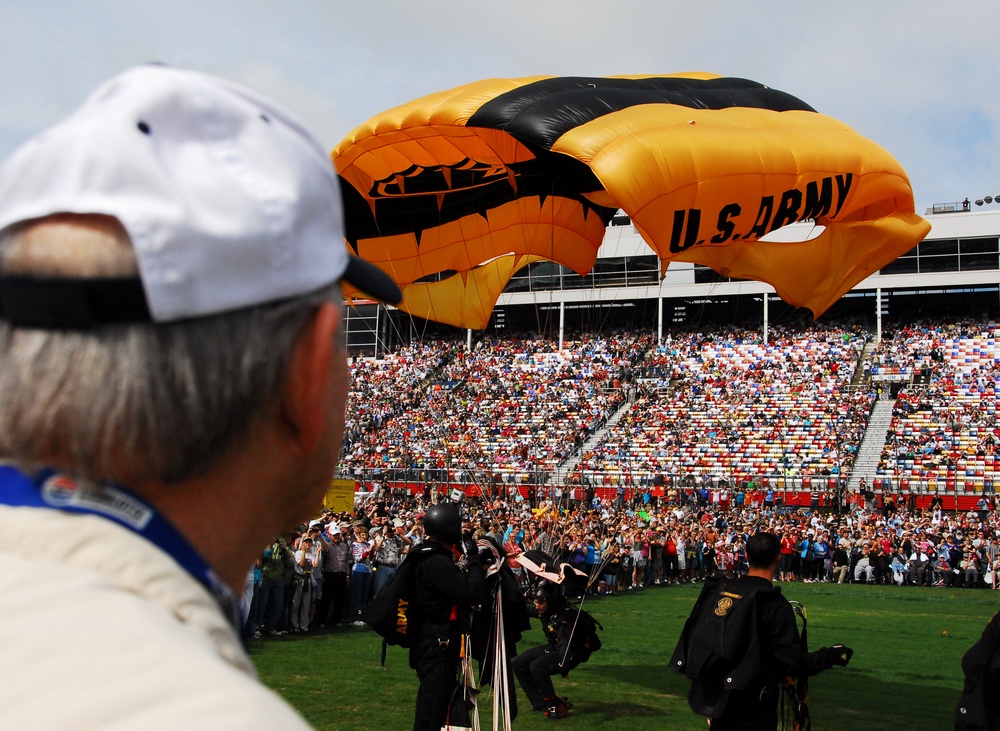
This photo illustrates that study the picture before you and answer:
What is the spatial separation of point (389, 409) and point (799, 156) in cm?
3367

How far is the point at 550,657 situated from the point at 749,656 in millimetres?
3629

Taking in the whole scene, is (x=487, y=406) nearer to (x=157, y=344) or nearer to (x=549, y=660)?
(x=549, y=660)

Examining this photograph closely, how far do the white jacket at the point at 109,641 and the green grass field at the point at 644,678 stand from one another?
298 inches

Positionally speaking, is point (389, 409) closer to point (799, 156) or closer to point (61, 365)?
point (799, 156)

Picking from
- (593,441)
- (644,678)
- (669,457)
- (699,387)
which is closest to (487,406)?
(593,441)

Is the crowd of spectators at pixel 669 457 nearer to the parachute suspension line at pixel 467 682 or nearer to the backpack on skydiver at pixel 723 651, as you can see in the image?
the parachute suspension line at pixel 467 682

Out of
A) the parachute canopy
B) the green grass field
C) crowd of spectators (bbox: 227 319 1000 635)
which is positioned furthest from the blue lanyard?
crowd of spectators (bbox: 227 319 1000 635)

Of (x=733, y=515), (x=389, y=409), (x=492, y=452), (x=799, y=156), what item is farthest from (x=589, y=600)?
(x=389, y=409)

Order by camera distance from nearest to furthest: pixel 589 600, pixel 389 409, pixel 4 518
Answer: pixel 4 518
pixel 589 600
pixel 389 409

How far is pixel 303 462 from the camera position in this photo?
3.28 feet

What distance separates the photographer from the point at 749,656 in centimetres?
545

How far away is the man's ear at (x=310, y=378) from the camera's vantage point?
0.95 m

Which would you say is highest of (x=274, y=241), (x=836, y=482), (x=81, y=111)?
(x=81, y=111)

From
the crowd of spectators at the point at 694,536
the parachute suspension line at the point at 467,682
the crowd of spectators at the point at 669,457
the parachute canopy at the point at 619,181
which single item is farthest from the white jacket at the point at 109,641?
the crowd of spectators at the point at 694,536
